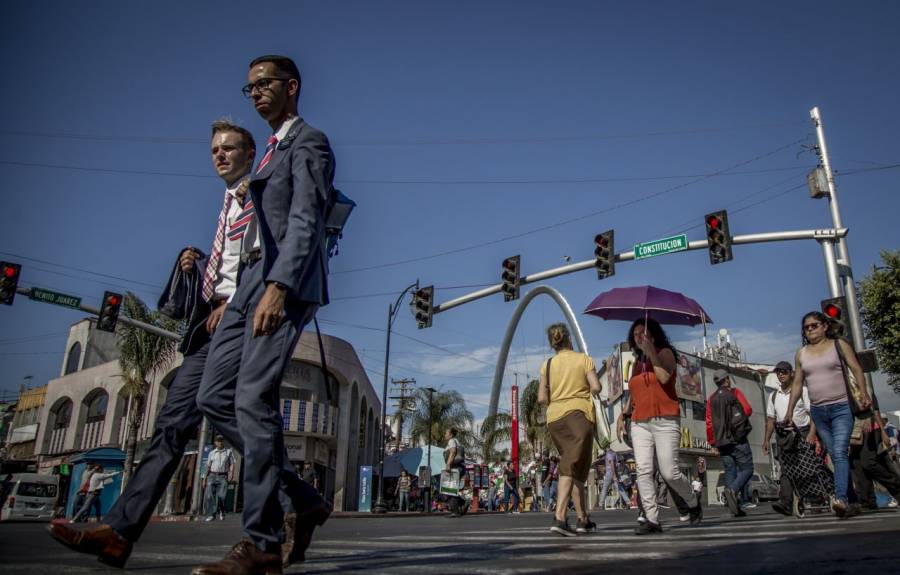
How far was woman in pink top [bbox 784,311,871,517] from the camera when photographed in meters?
6.11

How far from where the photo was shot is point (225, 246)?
334 centimetres

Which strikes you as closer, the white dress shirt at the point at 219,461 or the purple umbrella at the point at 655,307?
the purple umbrella at the point at 655,307

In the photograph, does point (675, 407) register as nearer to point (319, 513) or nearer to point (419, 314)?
point (319, 513)

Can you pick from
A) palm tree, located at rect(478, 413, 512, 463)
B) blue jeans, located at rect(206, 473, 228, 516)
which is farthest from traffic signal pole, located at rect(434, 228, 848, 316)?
palm tree, located at rect(478, 413, 512, 463)

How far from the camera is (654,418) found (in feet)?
19.0

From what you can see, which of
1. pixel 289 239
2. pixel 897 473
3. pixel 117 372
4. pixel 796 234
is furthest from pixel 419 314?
pixel 117 372

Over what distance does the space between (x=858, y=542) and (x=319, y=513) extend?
2.61 metres

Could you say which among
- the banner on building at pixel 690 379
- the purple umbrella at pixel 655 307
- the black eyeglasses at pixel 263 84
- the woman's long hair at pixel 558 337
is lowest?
the woman's long hair at pixel 558 337

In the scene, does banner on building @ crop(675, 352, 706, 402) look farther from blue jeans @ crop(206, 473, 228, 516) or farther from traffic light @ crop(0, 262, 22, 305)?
traffic light @ crop(0, 262, 22, 305)

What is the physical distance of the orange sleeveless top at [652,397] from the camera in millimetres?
5766

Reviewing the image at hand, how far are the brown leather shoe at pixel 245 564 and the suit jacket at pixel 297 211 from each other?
0.94m

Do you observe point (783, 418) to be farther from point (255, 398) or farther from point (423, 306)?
point (423, 306)

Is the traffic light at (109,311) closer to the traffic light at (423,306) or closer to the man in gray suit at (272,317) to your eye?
the traffic light at (423,306)

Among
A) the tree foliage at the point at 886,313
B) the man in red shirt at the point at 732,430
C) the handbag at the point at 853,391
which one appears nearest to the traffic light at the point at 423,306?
the man in red shirt at the point at 732,430
